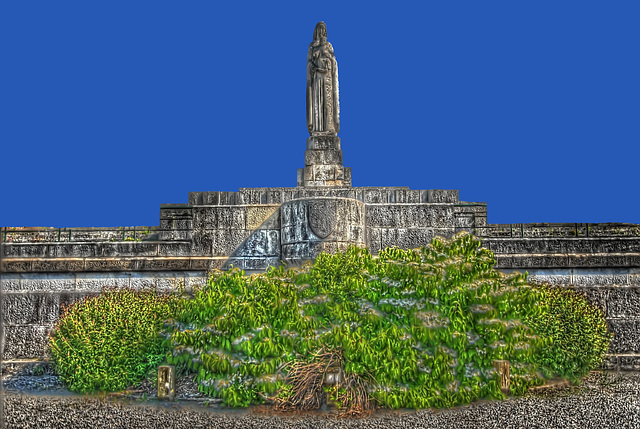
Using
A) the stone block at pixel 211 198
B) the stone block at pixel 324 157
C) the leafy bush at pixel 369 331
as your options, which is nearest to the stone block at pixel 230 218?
the stone block at pixel 211 198

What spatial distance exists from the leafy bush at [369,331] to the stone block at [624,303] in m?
3.90

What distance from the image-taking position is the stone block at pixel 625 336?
17.7 m

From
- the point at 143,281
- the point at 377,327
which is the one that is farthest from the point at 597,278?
the point at 143,281

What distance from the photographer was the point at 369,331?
14188 mm

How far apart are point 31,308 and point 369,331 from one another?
9.09 m

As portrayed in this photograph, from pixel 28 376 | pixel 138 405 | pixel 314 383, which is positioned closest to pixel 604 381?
pixel 314 383

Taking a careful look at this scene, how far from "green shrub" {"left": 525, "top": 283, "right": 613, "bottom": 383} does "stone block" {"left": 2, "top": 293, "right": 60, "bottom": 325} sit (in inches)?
448

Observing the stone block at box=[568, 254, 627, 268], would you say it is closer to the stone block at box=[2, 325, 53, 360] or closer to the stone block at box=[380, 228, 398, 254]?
the stone block at box=[380, 228, 398, 254]

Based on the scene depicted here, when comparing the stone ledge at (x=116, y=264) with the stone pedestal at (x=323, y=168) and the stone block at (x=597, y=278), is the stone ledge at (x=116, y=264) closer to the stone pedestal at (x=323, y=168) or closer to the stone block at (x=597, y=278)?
the stone pedestal at (x=323, y=168)

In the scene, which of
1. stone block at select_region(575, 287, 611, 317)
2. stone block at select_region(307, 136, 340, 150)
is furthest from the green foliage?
stone block at select_region(307, 136, 340, 150)

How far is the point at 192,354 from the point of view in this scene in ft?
47.9

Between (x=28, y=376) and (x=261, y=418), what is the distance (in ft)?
23.4

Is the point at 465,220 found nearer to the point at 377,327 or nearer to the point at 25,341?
the point at 377,327

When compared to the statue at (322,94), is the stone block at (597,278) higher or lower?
lower
